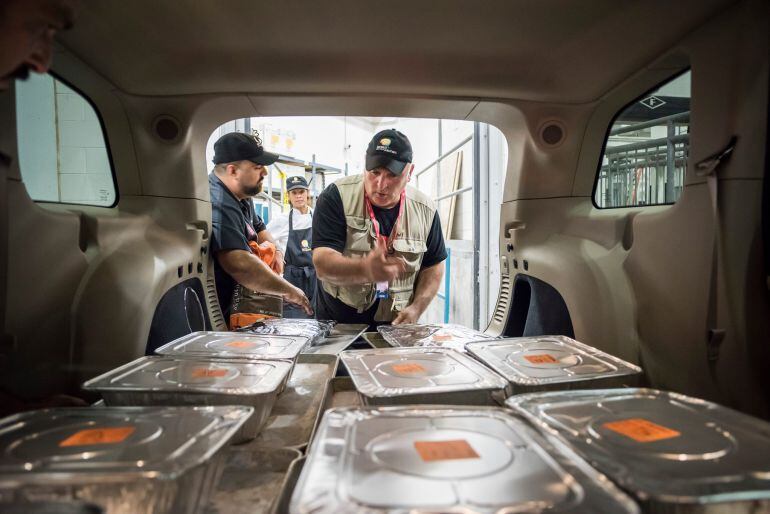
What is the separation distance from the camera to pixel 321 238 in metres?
2.20

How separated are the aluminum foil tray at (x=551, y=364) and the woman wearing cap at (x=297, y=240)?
3.27 meters

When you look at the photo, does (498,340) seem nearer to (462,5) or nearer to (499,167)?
(462,5)

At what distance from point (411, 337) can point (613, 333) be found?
0.65m

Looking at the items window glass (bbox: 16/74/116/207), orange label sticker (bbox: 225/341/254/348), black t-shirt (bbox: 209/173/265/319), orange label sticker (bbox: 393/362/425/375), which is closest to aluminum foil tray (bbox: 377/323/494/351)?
orange label sticker (bbox: 393/362/425/375)

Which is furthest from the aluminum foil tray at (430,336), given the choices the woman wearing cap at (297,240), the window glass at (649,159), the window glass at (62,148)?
the woman wearing cap at (297,240)

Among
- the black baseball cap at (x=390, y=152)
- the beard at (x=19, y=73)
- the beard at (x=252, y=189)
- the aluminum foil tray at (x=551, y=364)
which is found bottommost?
the aluminum foil tray at (x=551, y=364)

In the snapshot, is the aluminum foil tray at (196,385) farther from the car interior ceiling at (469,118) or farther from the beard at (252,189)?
the beard at (252,189)

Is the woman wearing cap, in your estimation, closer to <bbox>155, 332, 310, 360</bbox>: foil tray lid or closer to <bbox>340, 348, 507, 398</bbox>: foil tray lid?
<bbox>155, 332, 310, 360</bbox>: foil tray lid

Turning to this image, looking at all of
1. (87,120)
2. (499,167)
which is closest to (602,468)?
(87,120)

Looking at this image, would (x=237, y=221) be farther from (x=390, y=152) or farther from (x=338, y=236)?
(x=390, y=152)

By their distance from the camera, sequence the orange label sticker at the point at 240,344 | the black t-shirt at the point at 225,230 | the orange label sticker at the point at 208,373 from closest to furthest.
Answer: the orange label sticker at the point at 208,373 → the orange label sticker at the point at 240,344 → the black t-shirt at the point at 225,230

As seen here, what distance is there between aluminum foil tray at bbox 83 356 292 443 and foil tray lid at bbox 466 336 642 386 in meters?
0.56

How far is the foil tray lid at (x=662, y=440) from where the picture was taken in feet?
1.93

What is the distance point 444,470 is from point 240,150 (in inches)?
82.7
